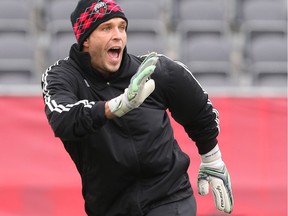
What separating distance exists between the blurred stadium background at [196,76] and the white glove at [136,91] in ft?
8.45

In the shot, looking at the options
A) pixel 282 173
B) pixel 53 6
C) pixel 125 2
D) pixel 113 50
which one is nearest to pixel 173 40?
pixel 125 2

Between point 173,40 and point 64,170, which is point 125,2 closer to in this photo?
point 173,40

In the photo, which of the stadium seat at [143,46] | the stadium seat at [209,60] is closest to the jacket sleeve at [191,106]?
the stadium seat at [209,60]

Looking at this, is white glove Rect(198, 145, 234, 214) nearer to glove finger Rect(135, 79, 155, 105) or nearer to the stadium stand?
glove finger Rect(135, 79, 155, 105)

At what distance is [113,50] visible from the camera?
3848 millimetres

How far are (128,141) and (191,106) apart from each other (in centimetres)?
43

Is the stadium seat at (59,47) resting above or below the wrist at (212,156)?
above

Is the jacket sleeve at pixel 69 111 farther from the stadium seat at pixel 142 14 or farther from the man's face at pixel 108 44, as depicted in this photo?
the stadium seat at pixel 142 14

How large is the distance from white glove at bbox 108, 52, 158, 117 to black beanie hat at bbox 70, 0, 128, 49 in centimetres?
48

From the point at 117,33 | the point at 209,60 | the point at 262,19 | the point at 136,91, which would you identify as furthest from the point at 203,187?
the point at 262,19

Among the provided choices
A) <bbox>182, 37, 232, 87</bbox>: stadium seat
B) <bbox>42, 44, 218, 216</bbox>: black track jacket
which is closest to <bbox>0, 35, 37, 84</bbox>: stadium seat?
<bbox>182, 37, 232, 87</bbox>: stadium seat

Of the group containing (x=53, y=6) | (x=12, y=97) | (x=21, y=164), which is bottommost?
(x=21, y=164)

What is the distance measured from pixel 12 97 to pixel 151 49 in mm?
3000

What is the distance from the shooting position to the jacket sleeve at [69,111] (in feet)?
11.3
